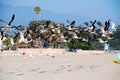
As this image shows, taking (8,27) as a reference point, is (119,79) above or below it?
below

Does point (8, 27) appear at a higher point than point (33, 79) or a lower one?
higher

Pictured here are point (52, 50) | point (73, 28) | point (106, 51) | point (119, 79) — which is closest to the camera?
point (119, 79)

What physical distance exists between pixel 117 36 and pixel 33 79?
818cm

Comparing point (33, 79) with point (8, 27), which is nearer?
point (33, 79)

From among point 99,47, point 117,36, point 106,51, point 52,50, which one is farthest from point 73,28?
point 99,47

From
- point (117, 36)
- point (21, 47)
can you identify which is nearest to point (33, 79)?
point (117, 36)

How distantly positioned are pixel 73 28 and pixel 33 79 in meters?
7.21

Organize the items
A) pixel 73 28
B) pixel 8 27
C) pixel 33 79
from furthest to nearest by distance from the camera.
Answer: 1. pixel 73 28
2. pixel 8 27
3. pixel 33 79

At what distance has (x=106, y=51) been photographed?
22.6 m

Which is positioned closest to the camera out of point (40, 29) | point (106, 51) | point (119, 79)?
point (119, 79)

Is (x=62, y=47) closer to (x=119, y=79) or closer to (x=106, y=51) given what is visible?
(x=106, y=51)

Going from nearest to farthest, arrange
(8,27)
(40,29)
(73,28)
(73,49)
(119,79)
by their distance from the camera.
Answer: (119,79), (8,27), (73,28), (40,29), (73,49)

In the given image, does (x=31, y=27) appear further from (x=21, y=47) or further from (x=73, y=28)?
(x=21, y=47)

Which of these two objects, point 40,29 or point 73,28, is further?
point 40,29
